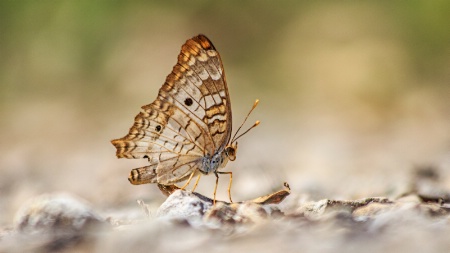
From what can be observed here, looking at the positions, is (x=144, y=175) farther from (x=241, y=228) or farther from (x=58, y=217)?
(x=241, y=228)

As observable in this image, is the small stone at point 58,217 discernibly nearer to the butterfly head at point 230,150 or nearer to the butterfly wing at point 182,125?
the butterfly wing at point 182,125

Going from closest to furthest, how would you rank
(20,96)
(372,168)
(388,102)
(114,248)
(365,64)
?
(114,248)
(372,168)
(388,102)
(365,64)
(20,96)

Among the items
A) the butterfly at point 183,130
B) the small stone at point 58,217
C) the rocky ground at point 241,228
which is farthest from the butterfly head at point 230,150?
the small stone at point 58,217

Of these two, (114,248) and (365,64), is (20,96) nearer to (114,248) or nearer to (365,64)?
(365,64)

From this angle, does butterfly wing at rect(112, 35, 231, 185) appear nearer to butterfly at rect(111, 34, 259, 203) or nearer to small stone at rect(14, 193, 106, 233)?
butterfly at rect(111, 34, 259, 203)

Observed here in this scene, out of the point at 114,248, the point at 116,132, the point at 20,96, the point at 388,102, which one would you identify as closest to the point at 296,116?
the point at 388,102
